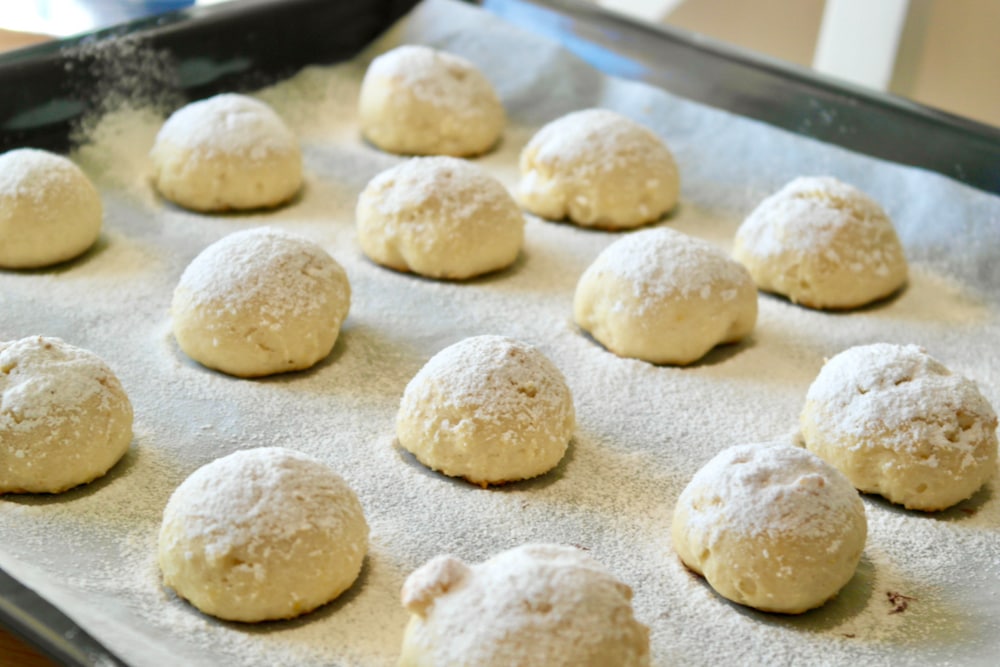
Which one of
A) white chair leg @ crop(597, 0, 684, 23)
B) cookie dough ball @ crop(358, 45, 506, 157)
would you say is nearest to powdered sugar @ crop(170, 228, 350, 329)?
cookie dough ball @ crop(358, 45, 506, 157)

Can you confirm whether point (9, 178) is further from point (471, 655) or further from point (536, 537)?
point (471, 655)

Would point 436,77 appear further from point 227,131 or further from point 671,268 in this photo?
point 671,268

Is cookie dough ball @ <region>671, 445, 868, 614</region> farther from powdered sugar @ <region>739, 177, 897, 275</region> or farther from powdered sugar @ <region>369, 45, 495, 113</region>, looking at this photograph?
powdered sugar @ <region>369, 45, 495, 113</region>

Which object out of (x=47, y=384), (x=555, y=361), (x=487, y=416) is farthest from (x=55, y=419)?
(x=555, y=361)

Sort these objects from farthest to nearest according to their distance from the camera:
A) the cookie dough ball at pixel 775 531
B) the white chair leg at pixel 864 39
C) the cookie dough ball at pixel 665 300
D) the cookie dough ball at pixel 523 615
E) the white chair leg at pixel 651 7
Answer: the white chair leg at pixel 651 7 < the white chair leg at pixel 864 39 < the cookie dough ball at pixel 665 300 < the cookie dough ball at pixel 775 531 < the cookie dough ball at pixel 523 615

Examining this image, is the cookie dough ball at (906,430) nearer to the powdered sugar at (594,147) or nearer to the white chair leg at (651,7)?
the powdered sugar at (594,147)

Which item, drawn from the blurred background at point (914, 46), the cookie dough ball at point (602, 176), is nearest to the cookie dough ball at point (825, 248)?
the cookie dough ball at point (602, 176)
